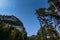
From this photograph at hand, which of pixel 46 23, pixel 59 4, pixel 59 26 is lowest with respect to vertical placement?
pixel 59 26

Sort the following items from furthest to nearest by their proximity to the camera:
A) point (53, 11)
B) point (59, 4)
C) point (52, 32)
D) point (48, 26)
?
1. point (48, 26)
2. point (52, 32)
3. point (53, 11)
4. point (59, 4)

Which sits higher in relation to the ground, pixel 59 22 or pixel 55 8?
pixel 55 8

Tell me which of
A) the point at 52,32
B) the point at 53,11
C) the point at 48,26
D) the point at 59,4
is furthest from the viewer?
the point at 48,26

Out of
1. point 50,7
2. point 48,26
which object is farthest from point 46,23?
point 50,7

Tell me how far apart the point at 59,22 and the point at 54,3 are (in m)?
2.77

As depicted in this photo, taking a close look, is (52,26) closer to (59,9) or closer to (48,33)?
(48,33)

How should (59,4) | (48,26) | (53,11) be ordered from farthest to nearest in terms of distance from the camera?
(48,26) < (53,11) < (59,4)

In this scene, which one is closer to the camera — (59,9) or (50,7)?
(59,9)

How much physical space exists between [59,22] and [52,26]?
25.0ft

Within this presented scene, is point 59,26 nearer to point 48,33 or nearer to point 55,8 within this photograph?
point 55,8

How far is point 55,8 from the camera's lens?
26625 millimetres

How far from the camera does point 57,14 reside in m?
25.9

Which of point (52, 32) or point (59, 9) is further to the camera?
point (52, 32)

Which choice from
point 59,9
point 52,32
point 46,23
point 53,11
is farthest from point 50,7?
point 46,23
